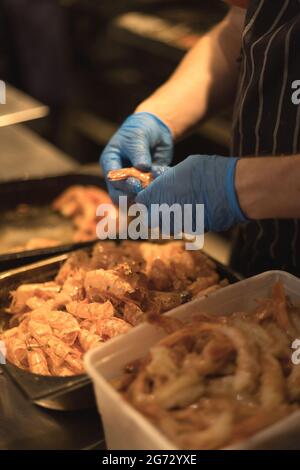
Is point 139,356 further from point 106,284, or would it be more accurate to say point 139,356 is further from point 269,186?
point 269,186

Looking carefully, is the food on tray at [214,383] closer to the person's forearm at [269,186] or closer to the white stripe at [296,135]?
the person's forearm at [269,186]

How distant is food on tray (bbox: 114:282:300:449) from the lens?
112 centimetres

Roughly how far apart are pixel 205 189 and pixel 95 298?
0.46 m

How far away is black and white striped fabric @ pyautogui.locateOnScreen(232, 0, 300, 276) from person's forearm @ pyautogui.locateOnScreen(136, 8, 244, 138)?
0.26 m

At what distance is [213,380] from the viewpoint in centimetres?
122

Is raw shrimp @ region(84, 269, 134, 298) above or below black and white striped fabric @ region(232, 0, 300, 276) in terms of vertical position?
below

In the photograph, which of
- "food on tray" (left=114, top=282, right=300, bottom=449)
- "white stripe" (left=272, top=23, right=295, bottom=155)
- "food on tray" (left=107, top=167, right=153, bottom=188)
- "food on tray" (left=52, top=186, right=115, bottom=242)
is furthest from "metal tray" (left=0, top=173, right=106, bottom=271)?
"food on tray" (left=114, top=282, right=300, bottom=449)

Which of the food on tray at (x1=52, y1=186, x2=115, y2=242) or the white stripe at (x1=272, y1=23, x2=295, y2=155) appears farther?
the food on tray at (x1=52, y1=186, x2=115, y2=242)

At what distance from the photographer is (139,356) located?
133 centimetres

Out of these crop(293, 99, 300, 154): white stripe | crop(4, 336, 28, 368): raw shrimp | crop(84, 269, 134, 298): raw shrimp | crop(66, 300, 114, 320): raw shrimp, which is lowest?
crop(4, 336, 28, 368): raw shrimp

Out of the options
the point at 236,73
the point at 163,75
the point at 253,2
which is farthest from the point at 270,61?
the point at 163,75

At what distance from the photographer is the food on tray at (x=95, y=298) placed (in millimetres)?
1577

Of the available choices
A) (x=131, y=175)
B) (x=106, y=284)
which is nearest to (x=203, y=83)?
(x=131, y=175)

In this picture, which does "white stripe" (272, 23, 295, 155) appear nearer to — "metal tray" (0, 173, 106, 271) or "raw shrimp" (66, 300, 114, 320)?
"raw shrimp" (66, 300, 114, 320)
